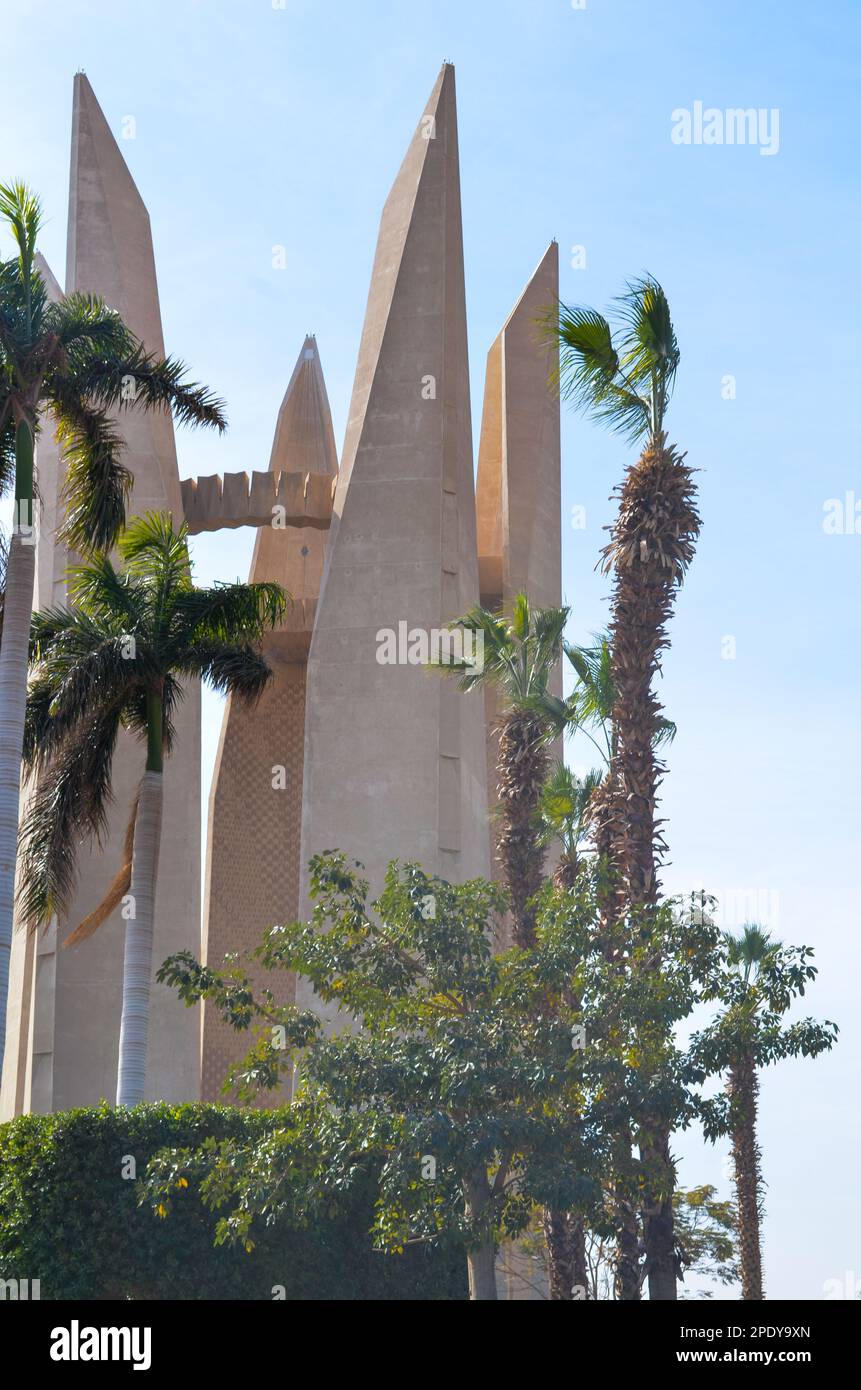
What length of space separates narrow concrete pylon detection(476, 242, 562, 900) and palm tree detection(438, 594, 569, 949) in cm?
615

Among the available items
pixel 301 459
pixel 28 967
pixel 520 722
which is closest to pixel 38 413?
pixel 520 722

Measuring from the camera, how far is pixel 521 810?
23.3 m

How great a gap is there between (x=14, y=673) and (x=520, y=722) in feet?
23.7

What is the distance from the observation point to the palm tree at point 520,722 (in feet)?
74.8

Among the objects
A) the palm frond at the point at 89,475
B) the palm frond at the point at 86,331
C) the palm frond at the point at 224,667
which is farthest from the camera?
the palm frond at the point at 224,667

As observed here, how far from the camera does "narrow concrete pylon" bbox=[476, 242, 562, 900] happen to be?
32.6 metres

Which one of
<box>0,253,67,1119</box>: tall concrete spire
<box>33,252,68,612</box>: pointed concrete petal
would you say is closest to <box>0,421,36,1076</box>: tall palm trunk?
<box>0,253,67,1119</box>: tall concrete spire

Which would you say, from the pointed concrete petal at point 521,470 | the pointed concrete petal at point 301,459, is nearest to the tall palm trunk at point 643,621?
the pointed concrete petal at point 521,470

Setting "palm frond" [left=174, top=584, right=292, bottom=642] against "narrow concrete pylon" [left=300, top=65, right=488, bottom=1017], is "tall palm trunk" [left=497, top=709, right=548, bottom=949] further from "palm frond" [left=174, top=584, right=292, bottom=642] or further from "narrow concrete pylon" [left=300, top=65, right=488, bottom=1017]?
"palm frond" [left=174, top=584, right=292, bottom=642]

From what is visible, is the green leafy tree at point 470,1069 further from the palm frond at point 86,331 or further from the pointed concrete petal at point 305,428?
the pointed concrete petal at point 305,428

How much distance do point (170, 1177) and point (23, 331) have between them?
9915 millimetres

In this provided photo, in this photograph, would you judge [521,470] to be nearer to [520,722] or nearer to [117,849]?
[520,722]

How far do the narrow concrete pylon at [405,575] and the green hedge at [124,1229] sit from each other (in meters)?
8.03
